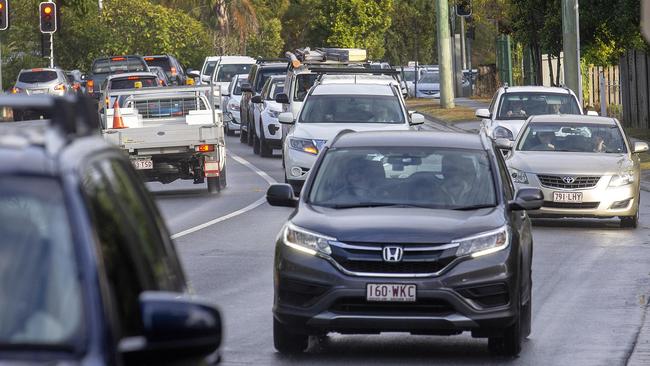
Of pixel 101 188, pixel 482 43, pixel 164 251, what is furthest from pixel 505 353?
pixel 482 43

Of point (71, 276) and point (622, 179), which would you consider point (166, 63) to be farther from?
point (71, 276)

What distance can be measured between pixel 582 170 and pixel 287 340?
1127 centimetres

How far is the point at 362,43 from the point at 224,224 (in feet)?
196

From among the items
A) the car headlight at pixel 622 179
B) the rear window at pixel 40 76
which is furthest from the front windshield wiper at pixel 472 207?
the rear window at pixel 40 76

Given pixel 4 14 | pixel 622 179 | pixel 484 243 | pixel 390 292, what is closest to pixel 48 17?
pixel 4 14

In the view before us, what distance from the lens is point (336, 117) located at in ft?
87.9

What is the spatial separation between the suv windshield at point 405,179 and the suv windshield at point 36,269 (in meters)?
7.30

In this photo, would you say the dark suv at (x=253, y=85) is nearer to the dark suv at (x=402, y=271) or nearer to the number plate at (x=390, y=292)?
the dark suv at (x=402, y=271)

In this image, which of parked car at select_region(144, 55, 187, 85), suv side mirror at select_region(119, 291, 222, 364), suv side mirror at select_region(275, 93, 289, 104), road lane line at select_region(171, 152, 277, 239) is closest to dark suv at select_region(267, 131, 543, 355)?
suv side mirror at select_region(119, 291, 222, 364)

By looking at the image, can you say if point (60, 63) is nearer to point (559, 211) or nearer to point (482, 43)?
point (482, 43)

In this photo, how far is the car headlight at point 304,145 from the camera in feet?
83.1

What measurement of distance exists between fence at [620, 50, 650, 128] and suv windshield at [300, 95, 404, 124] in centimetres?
1832

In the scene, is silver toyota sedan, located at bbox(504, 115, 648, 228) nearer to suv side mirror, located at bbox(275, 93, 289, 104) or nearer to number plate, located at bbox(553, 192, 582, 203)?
number plate, located at bbox(553, 192, 582, 203)

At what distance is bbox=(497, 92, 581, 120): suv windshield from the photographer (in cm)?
3019
